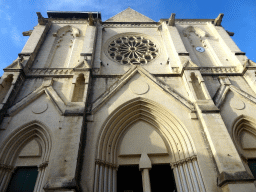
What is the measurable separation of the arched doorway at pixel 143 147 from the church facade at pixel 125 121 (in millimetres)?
39

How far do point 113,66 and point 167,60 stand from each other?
3506mm

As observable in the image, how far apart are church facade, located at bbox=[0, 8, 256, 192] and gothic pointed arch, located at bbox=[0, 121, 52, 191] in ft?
0.12

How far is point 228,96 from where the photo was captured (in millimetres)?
8820

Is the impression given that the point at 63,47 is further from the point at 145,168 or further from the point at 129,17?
the point at 145,168


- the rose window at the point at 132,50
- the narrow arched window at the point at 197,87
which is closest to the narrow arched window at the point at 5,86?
the rose window at the point at 132,50

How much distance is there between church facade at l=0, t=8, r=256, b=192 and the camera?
612 cm

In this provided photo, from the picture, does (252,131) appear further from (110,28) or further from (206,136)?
(110,28)

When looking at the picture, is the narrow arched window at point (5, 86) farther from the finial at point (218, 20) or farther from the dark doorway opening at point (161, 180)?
the finial at point (218, 20)

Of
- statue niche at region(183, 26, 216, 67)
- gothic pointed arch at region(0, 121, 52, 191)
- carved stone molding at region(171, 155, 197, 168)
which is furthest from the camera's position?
statue niche at region(183, 26, 216, 67)

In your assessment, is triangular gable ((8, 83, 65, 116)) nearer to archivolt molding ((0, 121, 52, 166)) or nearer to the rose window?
archivolt molding ((0, 121, 52, 166))

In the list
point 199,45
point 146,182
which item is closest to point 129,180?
point 146,182

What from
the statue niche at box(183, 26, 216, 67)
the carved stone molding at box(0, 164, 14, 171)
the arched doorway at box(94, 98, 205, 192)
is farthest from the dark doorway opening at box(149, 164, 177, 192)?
the statue niche at box(183, 26, 216, 67)

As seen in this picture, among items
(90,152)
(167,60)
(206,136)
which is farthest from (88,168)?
(167,60)

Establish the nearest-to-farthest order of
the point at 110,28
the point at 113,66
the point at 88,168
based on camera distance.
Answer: the point at 88,168, the point at 113,66, the point at 110,28
